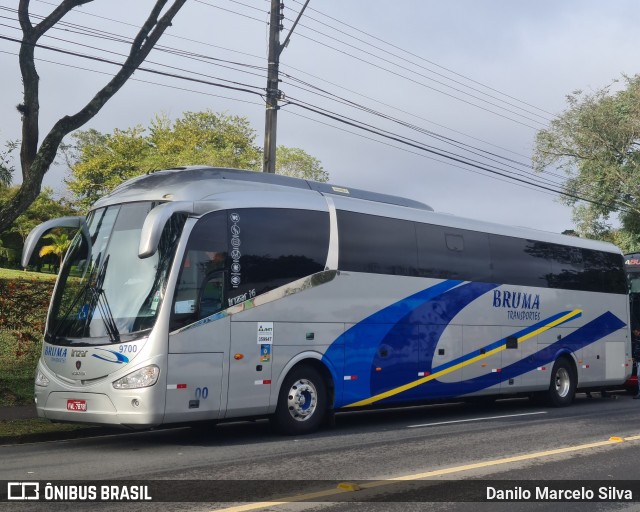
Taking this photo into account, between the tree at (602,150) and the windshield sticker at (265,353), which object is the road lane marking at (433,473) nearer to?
the windshield sticker at (265,353)

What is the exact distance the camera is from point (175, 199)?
11.7 metres

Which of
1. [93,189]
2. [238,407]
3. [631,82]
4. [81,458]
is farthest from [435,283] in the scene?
[93,189]

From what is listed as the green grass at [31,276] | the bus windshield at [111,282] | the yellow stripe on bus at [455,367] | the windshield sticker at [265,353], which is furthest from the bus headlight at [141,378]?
the green grass at [31,276]

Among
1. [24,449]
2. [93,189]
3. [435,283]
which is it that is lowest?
[24,449]

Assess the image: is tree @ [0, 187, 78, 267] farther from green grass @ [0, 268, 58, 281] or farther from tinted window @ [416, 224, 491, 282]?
tinted window @ [416, 224, 491, 282]

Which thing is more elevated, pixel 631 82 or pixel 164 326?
pixel 631 82

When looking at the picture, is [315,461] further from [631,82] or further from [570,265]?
[631,82]

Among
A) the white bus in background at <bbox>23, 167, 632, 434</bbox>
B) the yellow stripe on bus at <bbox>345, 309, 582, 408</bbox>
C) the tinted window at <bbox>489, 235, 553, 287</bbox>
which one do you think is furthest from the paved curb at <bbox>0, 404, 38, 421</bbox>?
the tinted window at <bbox>489, 235, 553, 287</bbox>

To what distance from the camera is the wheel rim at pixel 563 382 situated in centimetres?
1947

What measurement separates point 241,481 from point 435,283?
777cm

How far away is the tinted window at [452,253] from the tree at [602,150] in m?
27.2

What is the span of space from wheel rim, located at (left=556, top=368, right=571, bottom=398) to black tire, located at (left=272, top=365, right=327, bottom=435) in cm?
803

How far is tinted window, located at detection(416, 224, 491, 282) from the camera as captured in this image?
51.3ft

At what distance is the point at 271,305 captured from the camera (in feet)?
41.3
